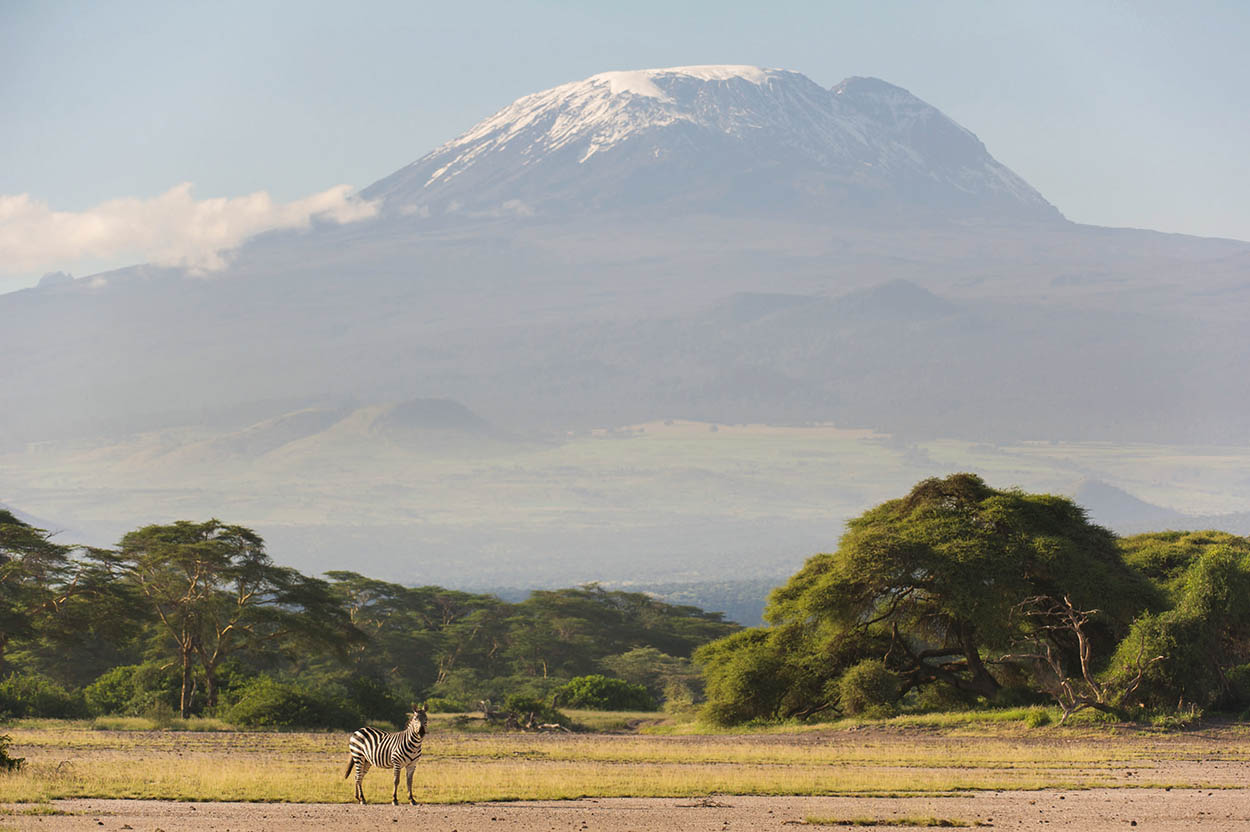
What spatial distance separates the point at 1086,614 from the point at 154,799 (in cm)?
2577

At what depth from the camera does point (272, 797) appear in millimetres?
19828

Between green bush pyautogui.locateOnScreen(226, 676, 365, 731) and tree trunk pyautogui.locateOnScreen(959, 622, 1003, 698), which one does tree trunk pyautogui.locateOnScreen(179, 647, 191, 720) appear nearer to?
green bush pyautogui.locateOnScreen(226, 676, 365, 731)

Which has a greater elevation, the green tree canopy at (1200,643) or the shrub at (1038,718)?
the green tree canopy at (1200,643)

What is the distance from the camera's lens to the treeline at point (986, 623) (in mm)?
35406

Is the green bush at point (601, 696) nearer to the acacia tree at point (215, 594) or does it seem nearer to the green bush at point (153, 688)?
the acacia tree at point (215, 594)

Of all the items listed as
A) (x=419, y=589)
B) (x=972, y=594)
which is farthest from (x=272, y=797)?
(x=419, y=589)

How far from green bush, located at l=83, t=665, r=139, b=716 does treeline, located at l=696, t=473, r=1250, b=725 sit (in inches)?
777

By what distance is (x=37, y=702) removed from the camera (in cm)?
4072

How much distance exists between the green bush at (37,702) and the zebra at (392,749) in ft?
80.6

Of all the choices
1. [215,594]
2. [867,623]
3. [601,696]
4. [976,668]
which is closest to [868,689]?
[867,623]

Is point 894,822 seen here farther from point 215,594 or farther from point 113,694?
point 113,694

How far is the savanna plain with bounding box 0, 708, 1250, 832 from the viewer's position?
1806 cm

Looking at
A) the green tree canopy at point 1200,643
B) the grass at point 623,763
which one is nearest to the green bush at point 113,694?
the grass at point 623,763

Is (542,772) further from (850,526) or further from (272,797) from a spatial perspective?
(850,526)
